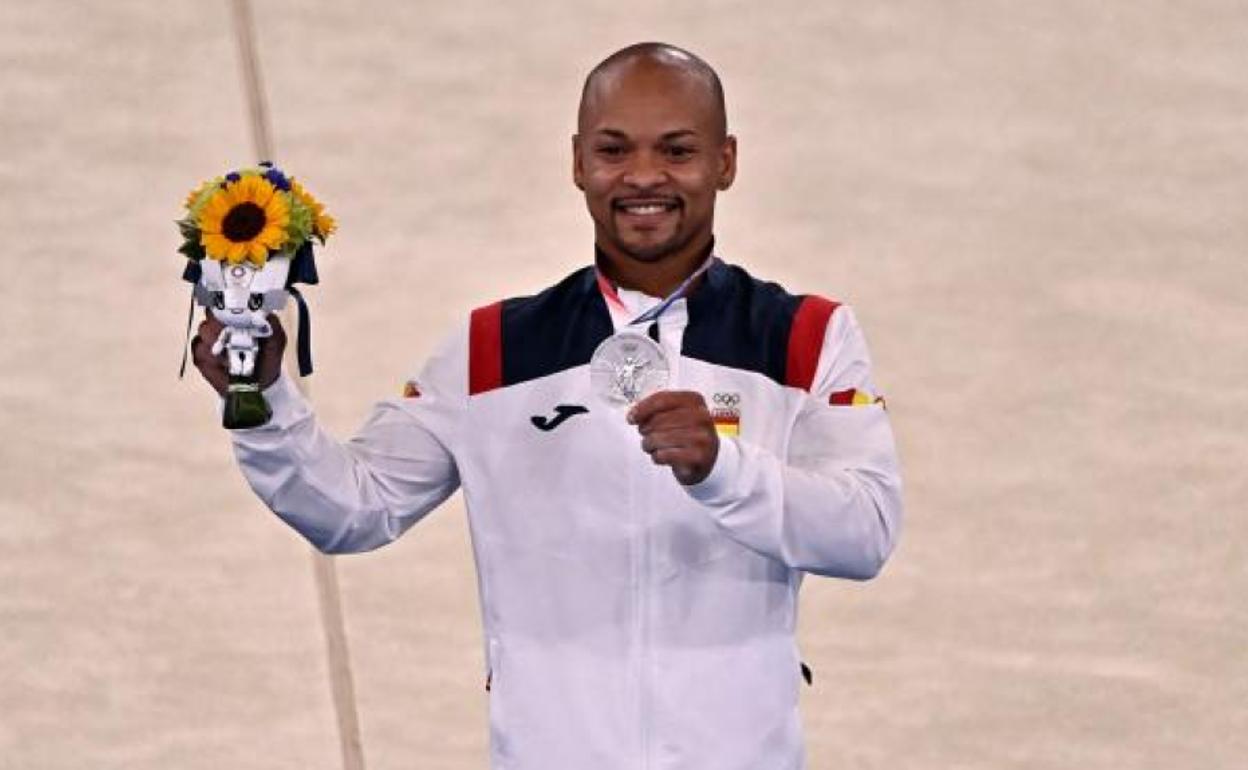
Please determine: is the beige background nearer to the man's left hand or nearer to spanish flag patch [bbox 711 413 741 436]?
spanish flag patch [bbox 711 413 741 436]

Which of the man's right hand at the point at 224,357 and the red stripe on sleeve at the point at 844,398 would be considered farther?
the red stripe on sleeve at the point at 844,398

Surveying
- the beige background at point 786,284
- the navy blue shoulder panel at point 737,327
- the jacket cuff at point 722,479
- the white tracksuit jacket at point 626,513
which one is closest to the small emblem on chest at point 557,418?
the white tracksuit jacket at point 626,513

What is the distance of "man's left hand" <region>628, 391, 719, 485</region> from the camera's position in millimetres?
2432

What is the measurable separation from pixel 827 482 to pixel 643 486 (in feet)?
0.62

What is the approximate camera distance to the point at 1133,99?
5.07 m

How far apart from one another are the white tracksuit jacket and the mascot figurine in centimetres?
5

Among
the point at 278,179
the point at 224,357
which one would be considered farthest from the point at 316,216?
the point at 224,357

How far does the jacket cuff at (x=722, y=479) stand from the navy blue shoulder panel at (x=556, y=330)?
0.28m

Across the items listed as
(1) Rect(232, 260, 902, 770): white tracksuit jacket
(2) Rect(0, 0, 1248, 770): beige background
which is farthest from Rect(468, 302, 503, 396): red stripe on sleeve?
(2) Rect(0, 0, 1248, 770): beige background

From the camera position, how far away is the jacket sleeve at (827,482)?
2527mm

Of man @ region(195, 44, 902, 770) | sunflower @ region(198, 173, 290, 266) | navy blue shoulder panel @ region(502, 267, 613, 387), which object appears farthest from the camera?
navy blue shoulder panel @ region(502, 267, 613, 387)

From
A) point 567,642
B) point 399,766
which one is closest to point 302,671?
point 399,766

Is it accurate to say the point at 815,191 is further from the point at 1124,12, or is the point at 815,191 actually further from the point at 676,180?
the point at 676,180

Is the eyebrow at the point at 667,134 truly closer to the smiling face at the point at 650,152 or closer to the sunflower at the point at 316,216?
the smiling face at the point at 650,152
